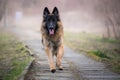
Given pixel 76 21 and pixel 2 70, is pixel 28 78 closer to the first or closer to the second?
pixel 2 70

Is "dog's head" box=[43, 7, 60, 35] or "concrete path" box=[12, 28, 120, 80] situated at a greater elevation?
"dog's head" box=[43, 7, 60, 35]

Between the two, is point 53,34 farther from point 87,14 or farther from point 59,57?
point 87,14

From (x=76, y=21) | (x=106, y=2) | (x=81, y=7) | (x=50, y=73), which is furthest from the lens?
(x=76, y=21)

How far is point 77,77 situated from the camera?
8.84m

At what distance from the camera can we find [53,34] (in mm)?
10188

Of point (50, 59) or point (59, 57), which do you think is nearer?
point (50, 59)

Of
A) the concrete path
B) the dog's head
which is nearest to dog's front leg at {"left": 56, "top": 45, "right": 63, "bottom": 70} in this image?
the concrete path

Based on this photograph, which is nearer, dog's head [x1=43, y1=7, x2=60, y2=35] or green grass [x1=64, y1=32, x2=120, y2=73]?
dog's head [x1=43, y1=7, x2=60, y2=35]

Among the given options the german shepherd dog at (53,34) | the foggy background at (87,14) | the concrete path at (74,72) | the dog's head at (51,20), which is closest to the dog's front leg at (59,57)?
the german shepherd dog at (53,34)

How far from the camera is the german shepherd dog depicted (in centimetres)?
993

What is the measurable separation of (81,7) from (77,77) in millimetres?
36942

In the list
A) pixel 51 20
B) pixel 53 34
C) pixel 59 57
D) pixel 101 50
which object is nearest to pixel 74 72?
pixel 59 57

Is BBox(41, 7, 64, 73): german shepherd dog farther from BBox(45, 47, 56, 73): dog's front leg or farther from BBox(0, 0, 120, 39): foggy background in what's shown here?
BBox(0, 0, 120, 39): foggy background

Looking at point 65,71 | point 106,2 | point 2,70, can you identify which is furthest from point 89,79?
point 106,2
